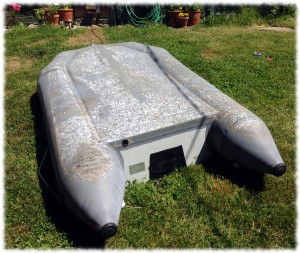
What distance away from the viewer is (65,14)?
13.7 metres

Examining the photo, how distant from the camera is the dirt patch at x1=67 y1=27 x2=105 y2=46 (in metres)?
11.2

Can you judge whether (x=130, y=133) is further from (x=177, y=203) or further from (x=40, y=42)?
(x=40, y=42)

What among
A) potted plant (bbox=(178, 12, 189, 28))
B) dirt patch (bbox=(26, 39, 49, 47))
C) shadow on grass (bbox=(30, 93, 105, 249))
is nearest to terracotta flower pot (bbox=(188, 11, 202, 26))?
potted plant (bbox=(178, 12, 189, 28))

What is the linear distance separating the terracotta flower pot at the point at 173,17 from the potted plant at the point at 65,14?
13.7 ft

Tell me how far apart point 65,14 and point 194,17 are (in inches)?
214

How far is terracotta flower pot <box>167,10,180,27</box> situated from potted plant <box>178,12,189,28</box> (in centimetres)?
19

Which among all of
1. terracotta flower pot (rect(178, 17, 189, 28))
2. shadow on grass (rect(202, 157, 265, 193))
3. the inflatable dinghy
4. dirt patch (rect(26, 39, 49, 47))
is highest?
the inflatable dinghy

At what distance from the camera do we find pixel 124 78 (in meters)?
5.59

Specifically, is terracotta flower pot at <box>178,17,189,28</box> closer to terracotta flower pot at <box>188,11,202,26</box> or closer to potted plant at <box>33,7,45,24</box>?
terracotta flower pot at <box>188,11,202,26</box>

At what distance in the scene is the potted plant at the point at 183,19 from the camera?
1345cm

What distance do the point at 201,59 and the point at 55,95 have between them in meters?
5.24

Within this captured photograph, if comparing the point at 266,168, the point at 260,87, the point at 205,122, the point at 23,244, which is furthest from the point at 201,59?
the point at 23,244

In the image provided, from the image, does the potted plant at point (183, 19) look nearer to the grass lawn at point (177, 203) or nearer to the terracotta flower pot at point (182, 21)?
the terracotta flower pot at point (182, 21)

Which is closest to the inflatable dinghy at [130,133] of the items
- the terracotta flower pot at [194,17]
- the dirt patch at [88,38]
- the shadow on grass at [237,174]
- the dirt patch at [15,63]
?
the shadow on grass at [237,174]
